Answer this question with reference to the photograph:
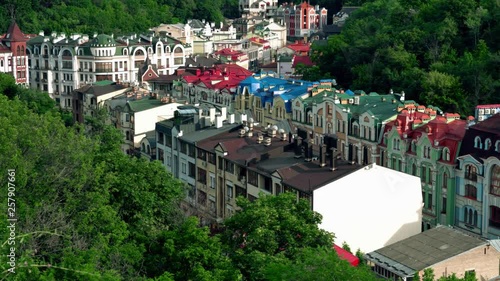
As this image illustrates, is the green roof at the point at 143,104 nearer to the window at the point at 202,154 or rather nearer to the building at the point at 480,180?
the window at the point at 202,154

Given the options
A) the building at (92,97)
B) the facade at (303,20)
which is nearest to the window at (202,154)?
the building at (92,97)

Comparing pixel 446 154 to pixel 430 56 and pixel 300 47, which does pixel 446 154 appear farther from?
pixel 300 47

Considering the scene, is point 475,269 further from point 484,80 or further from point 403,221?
point 484,80

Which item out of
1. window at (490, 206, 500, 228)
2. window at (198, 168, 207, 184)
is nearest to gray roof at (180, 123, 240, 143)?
window at (198, 168, 207, 184)

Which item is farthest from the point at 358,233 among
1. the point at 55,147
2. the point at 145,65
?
the point at 145,65

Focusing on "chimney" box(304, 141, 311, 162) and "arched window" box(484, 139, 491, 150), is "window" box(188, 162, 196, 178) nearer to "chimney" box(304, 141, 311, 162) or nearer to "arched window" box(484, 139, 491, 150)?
"chimney" box(304, 141, 311, 162)

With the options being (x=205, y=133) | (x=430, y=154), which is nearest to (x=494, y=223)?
(x=430, y=154)
